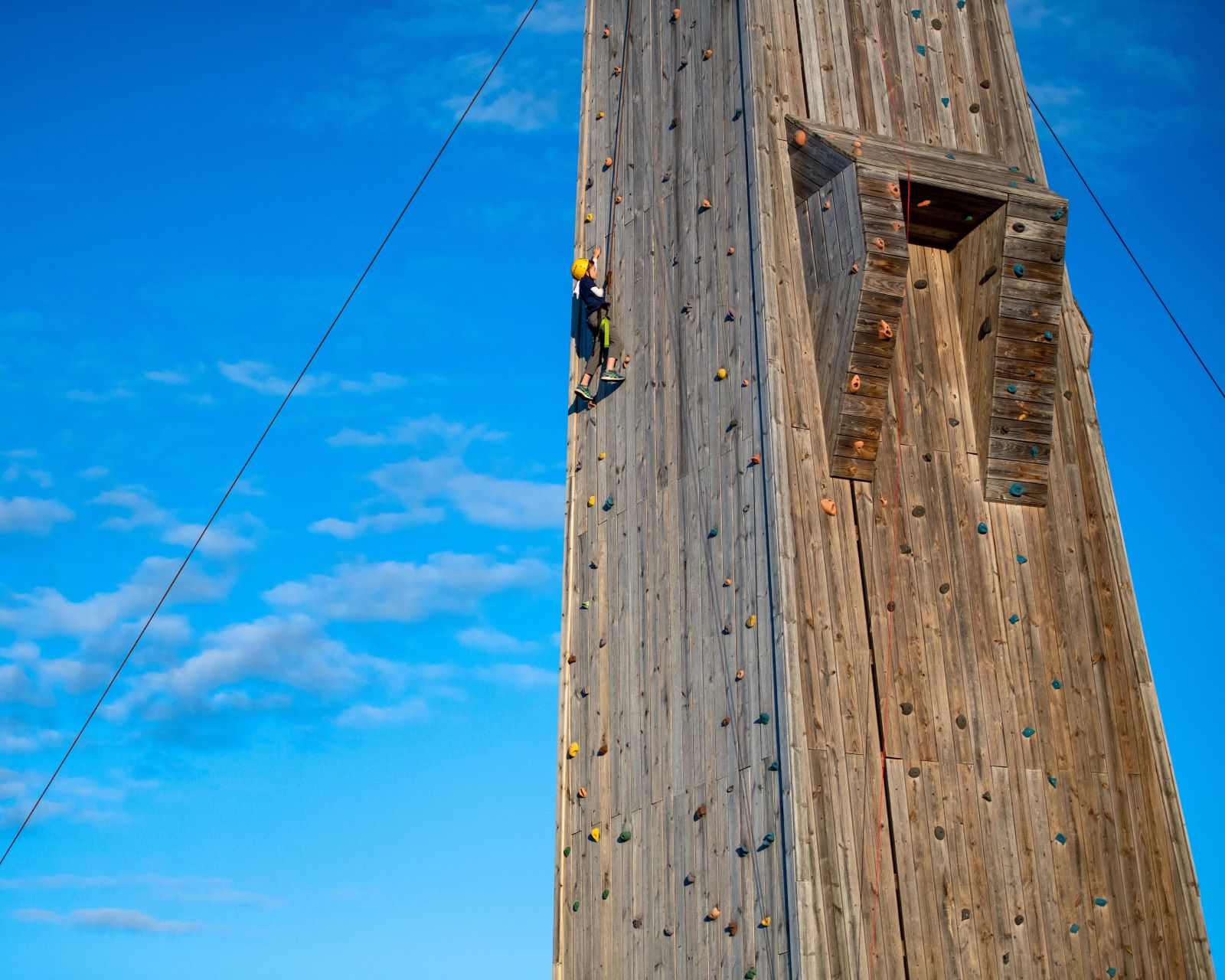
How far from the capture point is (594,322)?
38.3ft

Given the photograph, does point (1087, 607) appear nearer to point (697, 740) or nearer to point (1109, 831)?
point (1109, 831)

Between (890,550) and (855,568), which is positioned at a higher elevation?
(890,550)

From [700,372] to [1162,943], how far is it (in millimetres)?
4868

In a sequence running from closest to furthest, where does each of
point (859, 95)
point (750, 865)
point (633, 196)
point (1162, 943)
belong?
point (750, 865)
point (1162, 943)
point (859, 95)
point (633, 196)

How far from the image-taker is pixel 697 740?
9.43 meters

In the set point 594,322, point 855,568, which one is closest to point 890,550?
point 855,568

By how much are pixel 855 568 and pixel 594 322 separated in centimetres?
349

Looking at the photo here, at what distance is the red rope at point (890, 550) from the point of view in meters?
8.52

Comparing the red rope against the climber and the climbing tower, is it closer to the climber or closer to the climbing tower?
the climbing tower

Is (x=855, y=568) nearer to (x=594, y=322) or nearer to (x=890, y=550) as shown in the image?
(x=890, y=550)

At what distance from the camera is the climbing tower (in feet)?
28.8

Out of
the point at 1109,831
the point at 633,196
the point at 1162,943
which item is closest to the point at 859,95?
the point at 633,196

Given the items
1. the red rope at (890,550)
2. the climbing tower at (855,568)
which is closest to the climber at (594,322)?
the climbing tower at (855,568)

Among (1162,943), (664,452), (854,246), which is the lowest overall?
(1162,943)
